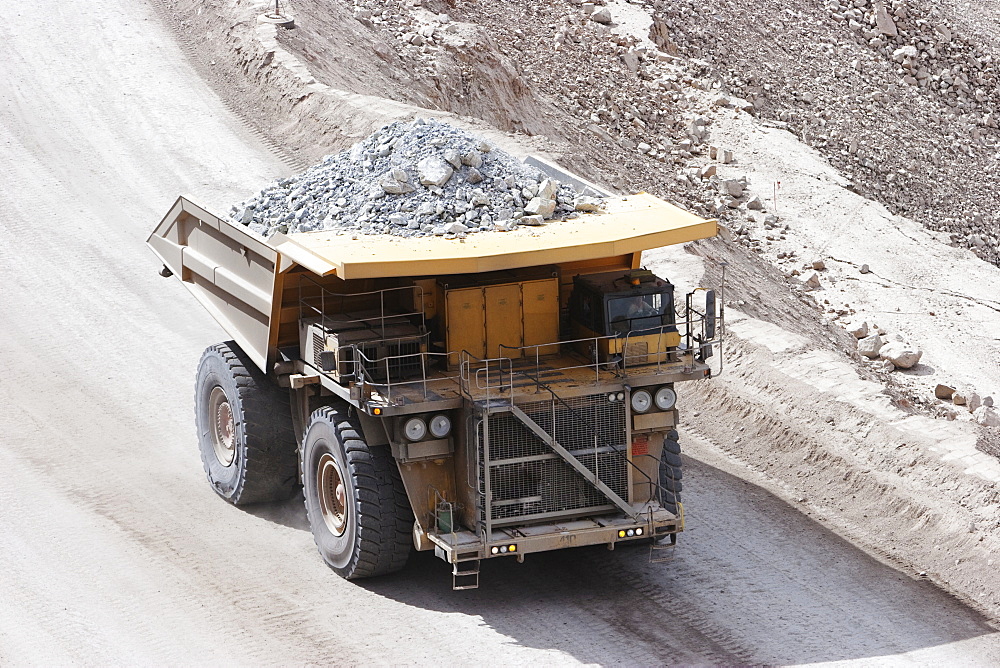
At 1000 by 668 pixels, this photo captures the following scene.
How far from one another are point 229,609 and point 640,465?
3.57 meters

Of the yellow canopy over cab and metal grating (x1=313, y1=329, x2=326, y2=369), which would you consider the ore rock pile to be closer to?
the yellow canopy over cab

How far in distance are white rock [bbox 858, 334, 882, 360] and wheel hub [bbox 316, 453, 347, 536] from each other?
34.8ft

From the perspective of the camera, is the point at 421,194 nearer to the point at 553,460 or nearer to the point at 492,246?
the point at 492,246

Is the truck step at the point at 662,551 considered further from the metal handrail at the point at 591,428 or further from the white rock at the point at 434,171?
the white rock at the point at 434,171

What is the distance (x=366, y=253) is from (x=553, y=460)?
225cm

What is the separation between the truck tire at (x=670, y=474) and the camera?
1153cm

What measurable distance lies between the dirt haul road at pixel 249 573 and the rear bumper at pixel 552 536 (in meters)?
0.56

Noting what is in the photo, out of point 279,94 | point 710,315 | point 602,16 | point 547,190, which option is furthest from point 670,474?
point 602,16

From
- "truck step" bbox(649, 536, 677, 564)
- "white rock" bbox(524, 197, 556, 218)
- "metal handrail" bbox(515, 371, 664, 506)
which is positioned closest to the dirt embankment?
"truck step" bbox(649, 536, 677, 564)

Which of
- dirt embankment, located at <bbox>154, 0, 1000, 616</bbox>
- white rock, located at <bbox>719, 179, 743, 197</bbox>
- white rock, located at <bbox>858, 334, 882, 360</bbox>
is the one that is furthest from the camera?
white rock, located at <bbox>719, 179, 743, 197</bbox>

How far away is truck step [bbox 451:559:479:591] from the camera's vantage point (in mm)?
10666

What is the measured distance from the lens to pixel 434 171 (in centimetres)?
1176

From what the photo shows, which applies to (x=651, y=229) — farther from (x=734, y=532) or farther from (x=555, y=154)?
(x=555, y=154)

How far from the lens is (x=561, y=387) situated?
35.6ft
